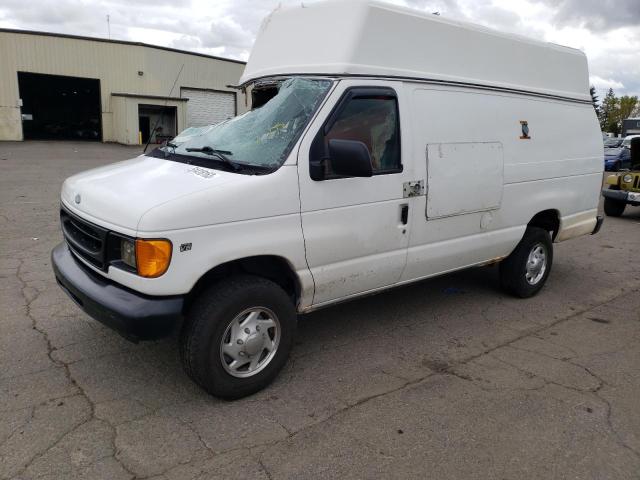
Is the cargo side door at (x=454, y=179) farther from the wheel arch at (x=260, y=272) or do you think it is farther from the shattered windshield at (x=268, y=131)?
the wheel arch at (x=260, y=272)

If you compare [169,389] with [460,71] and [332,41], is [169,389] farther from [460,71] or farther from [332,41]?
[460,71]

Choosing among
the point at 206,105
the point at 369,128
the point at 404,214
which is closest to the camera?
the point at 369,128

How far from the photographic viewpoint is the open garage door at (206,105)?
36062 millimetres

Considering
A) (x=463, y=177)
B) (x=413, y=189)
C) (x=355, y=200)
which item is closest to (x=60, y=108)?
(x=463, y=177)

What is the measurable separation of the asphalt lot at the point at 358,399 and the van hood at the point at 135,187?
46.7 inches

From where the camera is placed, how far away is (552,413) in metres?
3.39

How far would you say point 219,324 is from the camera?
10.5ft

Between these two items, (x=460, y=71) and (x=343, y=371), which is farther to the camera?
(x=460, y=71)

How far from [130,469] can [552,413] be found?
8.37 ft

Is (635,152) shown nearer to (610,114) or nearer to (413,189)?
(413,189)

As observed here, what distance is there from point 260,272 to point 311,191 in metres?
0.66

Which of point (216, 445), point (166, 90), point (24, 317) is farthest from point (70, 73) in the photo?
point (216, 445)

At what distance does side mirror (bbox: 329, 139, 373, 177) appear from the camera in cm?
336

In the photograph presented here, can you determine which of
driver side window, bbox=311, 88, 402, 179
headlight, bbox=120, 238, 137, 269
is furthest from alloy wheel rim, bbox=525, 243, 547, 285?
headlight, bbox=120, 238, 137, 269
